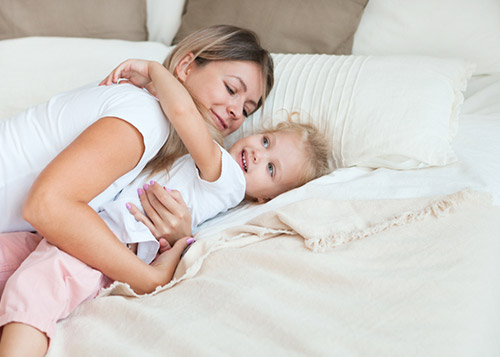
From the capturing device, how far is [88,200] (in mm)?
1139

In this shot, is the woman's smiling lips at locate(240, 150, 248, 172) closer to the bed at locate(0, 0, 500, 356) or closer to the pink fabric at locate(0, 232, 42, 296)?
the bed at locate(0, 0, 500, 356)

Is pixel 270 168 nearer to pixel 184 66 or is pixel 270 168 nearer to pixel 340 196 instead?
pixel 340 196

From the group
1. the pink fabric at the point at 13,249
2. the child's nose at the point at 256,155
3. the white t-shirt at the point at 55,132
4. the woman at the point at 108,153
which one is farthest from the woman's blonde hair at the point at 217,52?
the pink fabric at the point at 13,249

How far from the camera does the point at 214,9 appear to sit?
83.5 inches

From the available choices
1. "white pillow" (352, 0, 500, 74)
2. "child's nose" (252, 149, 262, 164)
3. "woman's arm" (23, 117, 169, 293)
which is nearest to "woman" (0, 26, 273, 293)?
"woman's arm" (23, 117, 169, 293)

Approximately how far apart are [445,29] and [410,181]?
73cm

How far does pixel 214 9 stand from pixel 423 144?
104 cm

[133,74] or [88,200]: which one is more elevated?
[133,74]

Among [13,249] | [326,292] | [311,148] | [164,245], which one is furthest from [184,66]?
[326,292]

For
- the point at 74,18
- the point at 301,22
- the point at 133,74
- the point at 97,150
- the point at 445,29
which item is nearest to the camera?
the point at 97,150

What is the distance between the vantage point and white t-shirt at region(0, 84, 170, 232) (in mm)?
1249

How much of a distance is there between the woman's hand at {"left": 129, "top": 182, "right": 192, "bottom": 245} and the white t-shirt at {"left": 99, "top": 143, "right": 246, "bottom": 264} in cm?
2

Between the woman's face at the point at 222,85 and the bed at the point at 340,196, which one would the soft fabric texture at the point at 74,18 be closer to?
the bed at the point at 340,196

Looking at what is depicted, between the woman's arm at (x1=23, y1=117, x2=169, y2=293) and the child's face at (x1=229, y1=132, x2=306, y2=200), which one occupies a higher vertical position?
the woman's arm at (x1=23, y1=117, x2=169, y2=293)
